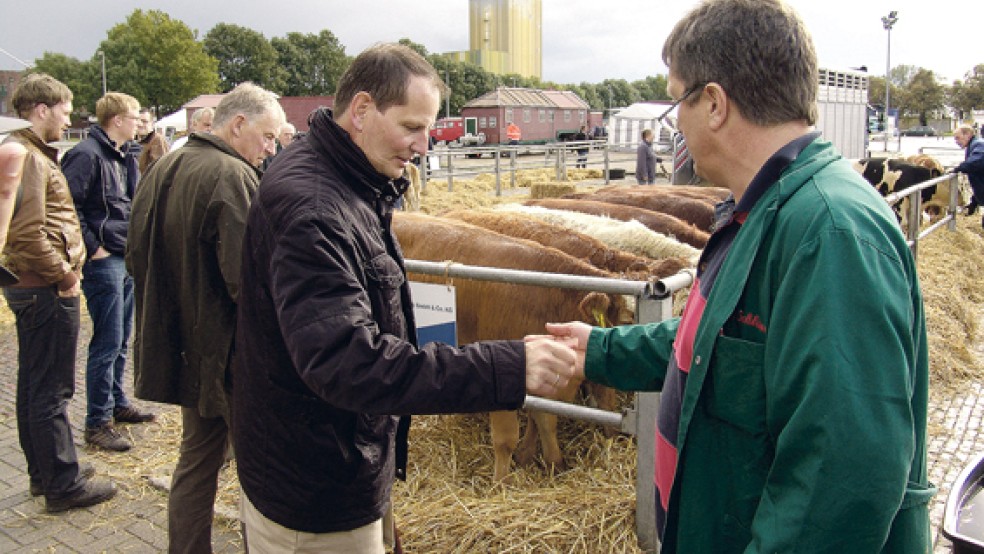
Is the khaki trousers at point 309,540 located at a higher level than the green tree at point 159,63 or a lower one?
lower

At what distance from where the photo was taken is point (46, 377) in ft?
12.9

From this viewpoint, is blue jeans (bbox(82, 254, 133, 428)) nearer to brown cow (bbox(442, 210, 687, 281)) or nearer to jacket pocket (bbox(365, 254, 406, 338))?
brown cow (bbox(442, 210, 687, 281))

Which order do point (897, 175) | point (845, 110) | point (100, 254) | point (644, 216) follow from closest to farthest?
point (100, 254), point (644, 216), point (897, 175), point (845, 110)

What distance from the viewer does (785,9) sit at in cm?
149

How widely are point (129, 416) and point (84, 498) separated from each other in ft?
4.31

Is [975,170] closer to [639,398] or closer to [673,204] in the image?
[673,204]

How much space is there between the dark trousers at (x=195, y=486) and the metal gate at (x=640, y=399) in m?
1.31

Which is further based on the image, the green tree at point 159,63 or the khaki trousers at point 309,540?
the green tree at point 159,63

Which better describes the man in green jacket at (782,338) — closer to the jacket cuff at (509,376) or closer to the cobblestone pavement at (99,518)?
the jacket cuff at (509,376)

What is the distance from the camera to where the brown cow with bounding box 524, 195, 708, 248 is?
7.24 m

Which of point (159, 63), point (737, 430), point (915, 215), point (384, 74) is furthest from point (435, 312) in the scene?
point (159, 63)

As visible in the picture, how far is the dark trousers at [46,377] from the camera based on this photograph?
3.93 metres

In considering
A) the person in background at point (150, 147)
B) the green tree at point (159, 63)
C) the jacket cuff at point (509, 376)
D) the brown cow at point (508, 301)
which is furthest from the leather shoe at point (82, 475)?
the green tree at point (159, 63)

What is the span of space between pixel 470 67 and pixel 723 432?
84715 millimetres
